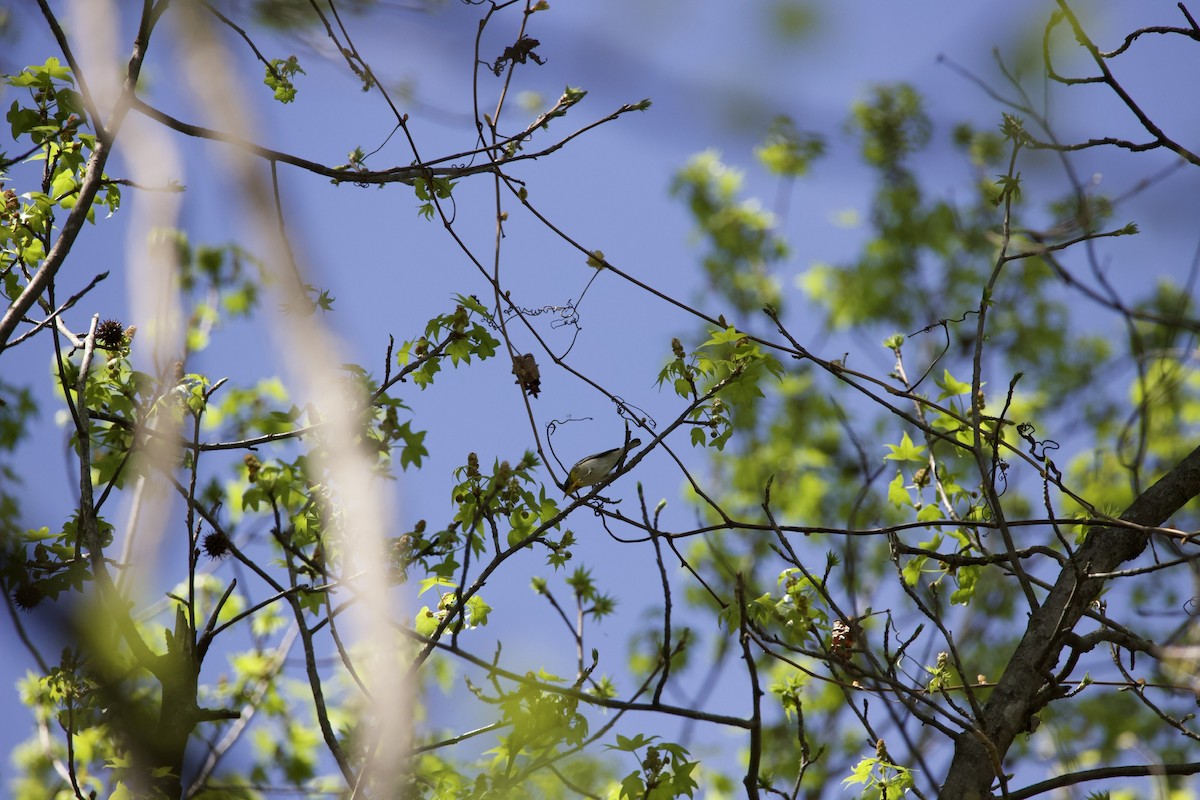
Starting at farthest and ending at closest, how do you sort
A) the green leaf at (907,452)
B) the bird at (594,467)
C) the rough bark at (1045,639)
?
the green leaf at (907,452) < the bird at (594,467) < the rough bark at (1045,639)

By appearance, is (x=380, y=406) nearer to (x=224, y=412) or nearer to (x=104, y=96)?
(x=104, y=96)

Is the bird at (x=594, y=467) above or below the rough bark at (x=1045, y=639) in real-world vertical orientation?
above

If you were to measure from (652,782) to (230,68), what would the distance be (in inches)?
90.9

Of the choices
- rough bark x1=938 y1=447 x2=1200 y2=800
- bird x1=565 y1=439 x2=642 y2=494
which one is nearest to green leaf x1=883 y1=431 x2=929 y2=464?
rough bark x1=938 y1=447 x2=1200 y2=800

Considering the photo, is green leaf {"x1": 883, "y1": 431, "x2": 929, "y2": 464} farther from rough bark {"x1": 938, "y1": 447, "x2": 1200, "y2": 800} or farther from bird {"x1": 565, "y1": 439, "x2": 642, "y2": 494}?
bird {"x1": 565, "y1": 439, "x2": 642, "y2": 494}

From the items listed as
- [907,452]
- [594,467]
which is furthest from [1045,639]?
[594,467]

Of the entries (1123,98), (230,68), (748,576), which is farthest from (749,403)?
(748,576)

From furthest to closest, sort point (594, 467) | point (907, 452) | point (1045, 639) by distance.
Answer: point (907, 452), point (594, 467), point (1045, 639)

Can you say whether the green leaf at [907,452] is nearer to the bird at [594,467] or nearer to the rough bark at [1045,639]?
the rough bark at [1045,639]

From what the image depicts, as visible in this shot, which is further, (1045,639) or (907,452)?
(907,452)

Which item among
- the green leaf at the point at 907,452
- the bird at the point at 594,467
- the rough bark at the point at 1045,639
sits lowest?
the rough bark at the point at 1045,639

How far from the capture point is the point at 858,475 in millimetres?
10336

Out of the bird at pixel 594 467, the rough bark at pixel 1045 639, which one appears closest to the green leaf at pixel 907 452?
the rough bark at pixel 1045 639

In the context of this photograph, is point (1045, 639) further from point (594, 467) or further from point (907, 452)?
point (594, 467)
